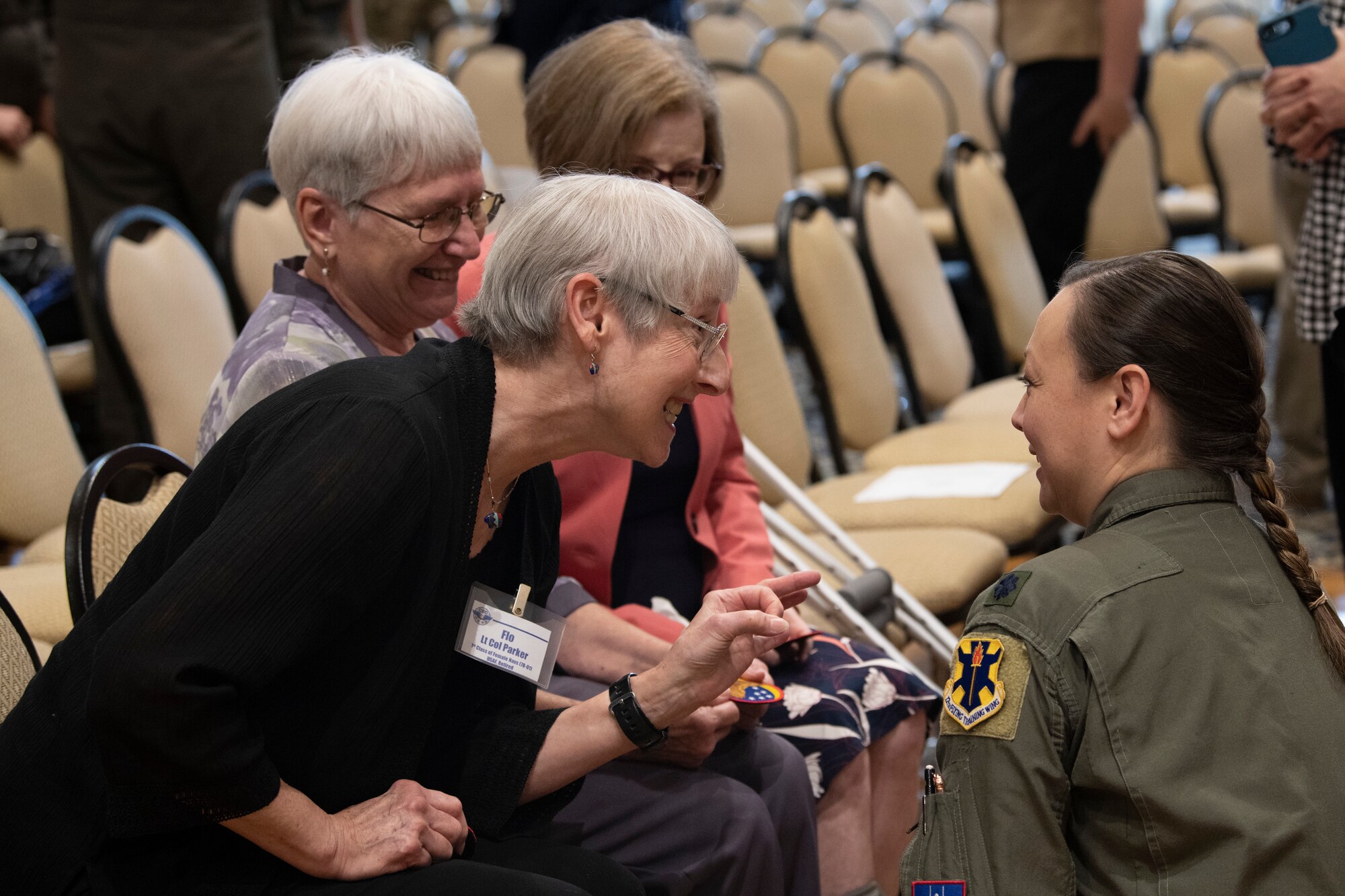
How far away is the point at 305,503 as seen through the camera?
1.22 metres

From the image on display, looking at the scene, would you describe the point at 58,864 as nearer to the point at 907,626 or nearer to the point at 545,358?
the point at 545,358

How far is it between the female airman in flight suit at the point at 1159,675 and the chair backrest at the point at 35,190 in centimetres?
397

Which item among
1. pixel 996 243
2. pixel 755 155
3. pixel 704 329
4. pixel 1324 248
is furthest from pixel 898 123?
pixel 704 329

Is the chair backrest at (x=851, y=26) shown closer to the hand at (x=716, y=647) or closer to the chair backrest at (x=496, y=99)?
the chair backrest at (x=496, y=99)

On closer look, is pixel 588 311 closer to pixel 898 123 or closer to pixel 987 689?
pixel 987 689

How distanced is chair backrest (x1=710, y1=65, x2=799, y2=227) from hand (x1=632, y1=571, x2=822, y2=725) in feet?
13.5

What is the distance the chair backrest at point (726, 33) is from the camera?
7.05m

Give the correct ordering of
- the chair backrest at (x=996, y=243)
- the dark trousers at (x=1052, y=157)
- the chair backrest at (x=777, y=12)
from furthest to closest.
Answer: the chair backrest at (x=777, y=12) → the dark trousers at (x=1052, y=157) → the chair backrest at (x=996, y=243)

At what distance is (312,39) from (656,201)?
8.79 feet

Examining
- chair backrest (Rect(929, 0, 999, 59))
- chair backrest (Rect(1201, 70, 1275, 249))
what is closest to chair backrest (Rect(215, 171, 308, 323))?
chair backrest (Rect(1201, 70, 1275, 249))

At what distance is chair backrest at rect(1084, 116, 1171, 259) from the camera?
507 centimetres

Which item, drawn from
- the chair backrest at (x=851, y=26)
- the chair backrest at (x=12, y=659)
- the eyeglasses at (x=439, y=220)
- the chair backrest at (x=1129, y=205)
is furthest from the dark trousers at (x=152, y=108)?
the chair backrest at (x=851, y=26)

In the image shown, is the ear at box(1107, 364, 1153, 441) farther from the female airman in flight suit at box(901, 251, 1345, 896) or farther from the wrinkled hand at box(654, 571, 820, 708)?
the wrinkled hand at box(654, 571, 820, 708)

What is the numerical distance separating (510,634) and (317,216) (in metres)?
0.72
